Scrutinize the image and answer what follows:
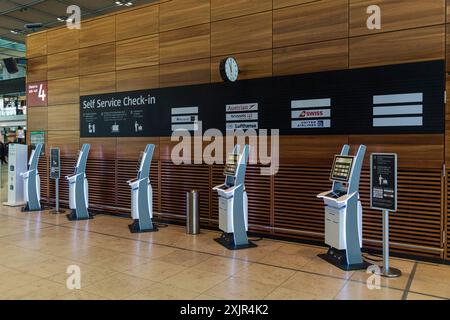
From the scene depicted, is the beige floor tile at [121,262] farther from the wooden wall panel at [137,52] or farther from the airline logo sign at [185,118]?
the wooden wall panel at [137,52]

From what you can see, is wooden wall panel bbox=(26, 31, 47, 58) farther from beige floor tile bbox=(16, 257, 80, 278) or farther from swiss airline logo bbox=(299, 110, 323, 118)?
swiss airline logo bbox=(299, 110, 323, 118)

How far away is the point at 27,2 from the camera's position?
10.7 meters

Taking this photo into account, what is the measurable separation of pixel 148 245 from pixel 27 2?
876 centimetres

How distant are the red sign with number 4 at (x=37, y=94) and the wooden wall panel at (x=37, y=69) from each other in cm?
14

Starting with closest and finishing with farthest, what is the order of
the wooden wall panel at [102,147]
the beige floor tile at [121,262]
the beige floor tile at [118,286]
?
the beige floor tile at [118,286] → the beige floor tile at [121,262] → the wooden wall panel at [102,147]

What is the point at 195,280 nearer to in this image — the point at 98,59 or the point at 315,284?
the point at 315,284

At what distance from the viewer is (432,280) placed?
4125 mm

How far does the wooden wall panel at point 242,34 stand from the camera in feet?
19.6

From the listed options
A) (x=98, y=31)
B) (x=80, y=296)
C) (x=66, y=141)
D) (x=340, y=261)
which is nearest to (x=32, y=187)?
(x=66, y=141)

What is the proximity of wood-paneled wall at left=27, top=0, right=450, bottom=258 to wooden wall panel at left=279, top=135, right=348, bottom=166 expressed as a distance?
1 cm

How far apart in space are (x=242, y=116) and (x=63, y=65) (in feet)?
15.8

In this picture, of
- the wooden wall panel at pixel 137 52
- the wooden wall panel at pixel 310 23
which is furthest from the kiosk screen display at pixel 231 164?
the wooden wall panel at pixel 137 52

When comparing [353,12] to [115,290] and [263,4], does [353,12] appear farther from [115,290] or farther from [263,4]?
[115,290]
